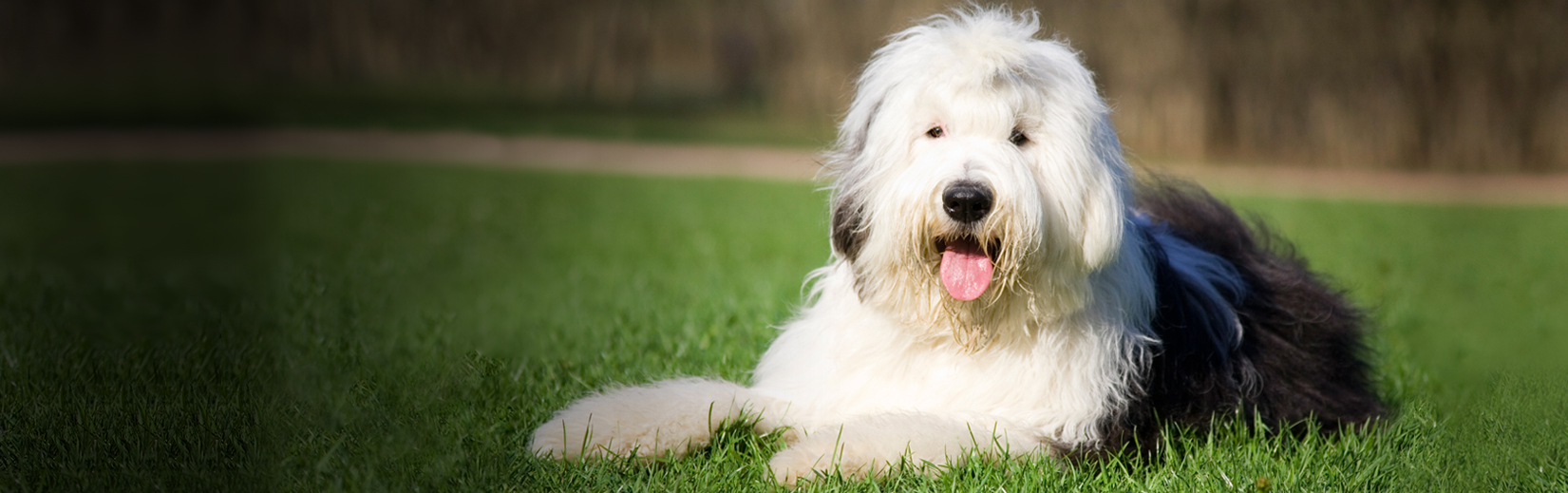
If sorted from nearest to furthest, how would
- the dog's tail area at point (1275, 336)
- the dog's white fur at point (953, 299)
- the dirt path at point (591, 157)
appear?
the dog's white fur at point (953, 299), the dog's tail area at point (1275, 336), the dirt path at point (591, 157)

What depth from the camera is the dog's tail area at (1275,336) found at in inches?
148

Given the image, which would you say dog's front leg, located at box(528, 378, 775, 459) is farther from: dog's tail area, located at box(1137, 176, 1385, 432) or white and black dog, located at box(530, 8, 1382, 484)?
dog's tail area, located at box(1137, 176, 1385, 432)

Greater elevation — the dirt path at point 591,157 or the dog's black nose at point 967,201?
the dog's black nose at point 967,201

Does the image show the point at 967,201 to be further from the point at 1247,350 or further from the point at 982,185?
the point at 1247,350

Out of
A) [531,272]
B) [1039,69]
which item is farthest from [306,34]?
[1039,69]

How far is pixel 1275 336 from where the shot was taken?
13.0 feet

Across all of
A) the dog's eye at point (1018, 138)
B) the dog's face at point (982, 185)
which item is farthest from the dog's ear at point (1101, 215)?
the dog's eye at point (1018, 138)

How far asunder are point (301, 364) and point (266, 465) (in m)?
0.90

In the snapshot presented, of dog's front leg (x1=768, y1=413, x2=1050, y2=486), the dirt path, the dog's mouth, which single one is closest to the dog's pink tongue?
the dog's mouth

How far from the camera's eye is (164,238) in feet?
17.1

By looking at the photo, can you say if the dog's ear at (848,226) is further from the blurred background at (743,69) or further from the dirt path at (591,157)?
the blurred background at (743,69)

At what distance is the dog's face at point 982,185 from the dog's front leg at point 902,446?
29 cm

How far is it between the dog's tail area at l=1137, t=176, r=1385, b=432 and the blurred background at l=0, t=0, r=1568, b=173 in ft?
2.34

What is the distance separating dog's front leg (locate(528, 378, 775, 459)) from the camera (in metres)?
3.44
